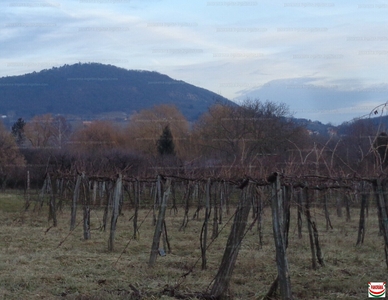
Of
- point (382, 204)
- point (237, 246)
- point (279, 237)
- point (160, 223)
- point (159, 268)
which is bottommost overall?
point (159, 268)

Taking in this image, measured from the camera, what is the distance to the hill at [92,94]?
358 feet

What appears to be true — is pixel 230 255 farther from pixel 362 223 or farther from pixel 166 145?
pixel 166 145

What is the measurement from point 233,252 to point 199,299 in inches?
27.6

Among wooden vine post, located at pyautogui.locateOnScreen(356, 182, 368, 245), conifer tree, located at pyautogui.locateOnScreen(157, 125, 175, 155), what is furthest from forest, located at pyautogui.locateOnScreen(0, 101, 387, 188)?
wooden vine post, located at pyautogui.locateOnScreen(356, 182, 368, 245)

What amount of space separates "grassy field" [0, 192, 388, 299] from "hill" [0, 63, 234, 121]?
91767 mm

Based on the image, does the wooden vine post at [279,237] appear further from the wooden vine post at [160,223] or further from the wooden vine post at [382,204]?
the wooden vine post at [160,223]

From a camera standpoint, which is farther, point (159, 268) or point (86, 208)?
point (86, 208)

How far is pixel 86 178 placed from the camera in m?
14.6

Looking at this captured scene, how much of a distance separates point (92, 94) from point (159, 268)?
355 ft

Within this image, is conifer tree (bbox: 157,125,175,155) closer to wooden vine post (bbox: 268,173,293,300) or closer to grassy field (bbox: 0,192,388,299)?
grassy field (bbox: 0,192,388,299)

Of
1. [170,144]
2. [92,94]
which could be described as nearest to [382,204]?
[170,144]

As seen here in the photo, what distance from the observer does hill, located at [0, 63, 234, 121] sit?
109 meters

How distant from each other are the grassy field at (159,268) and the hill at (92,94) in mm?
91767

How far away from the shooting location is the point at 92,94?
4523 inches
